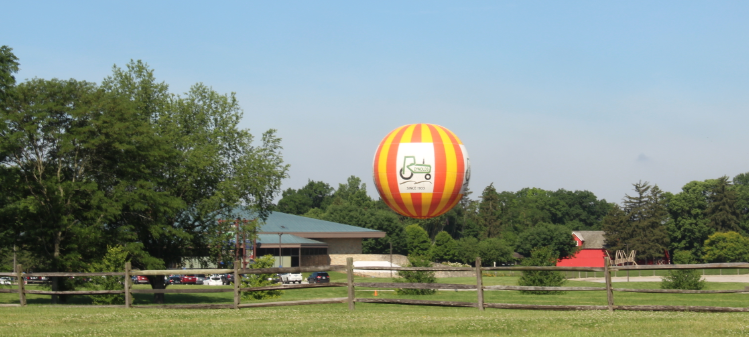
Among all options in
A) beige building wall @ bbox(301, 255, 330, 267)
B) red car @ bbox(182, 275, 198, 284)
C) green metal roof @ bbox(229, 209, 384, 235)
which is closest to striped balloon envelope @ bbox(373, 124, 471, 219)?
red car @ bbox(182, 275, 198, 284)

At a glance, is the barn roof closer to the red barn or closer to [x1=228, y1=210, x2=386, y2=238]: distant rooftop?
the red barn

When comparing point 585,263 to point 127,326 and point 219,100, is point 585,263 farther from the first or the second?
point 127,326

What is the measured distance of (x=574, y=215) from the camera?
589ft

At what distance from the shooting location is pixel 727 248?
335 feet

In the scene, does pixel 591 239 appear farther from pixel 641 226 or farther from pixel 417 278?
pixel 417 278

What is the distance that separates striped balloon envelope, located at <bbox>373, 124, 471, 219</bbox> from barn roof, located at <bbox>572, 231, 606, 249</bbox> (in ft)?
309

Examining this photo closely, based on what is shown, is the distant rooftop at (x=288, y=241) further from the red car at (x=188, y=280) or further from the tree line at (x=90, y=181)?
the tree line at (x=90, y=181)

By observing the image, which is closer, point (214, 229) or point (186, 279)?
point (214, 229)

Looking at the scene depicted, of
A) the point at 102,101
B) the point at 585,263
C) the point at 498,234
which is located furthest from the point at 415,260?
the point at 498,234

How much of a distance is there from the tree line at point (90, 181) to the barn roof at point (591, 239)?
93.1 meters

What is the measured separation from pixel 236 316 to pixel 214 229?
2394cm

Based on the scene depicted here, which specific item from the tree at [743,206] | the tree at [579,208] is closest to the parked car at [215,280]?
the tree at [743,206]

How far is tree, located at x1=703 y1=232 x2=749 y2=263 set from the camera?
101m

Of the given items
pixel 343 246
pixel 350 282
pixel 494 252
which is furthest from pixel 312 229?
pixel 350 282
